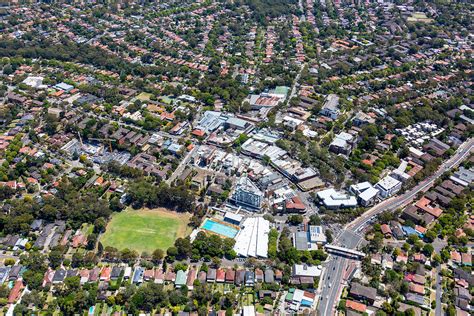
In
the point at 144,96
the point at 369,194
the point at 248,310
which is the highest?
the point at 369,194

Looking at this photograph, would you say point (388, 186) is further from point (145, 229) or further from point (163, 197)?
point (145, 229)

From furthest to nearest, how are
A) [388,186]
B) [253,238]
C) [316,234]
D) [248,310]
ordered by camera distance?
1. [388,186]
2. [316,234]
3. [253,238]
4. [248,310]

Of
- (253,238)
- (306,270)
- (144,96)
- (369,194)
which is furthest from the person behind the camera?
(144,96)

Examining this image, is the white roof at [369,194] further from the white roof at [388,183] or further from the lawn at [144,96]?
the lawn at [144,96]

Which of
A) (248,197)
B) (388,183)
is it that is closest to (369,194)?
(388,183)

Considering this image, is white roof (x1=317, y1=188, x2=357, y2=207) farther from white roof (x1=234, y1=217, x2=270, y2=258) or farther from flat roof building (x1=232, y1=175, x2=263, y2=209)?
white roof (x1=234, y1=217, x2=270, y2=258)

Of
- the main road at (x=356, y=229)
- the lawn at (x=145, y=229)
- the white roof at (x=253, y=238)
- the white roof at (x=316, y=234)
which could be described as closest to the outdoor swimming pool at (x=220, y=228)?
the white roof at (x=253, y=238)

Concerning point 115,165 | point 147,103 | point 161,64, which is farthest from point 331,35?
point 115,165

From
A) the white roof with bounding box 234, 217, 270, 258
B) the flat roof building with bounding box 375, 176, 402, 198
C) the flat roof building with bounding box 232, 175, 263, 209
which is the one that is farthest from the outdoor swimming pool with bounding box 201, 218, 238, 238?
the flat roof building with bounding box 375, 176, 402, 198

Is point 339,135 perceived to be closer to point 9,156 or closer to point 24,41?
point 9,156
